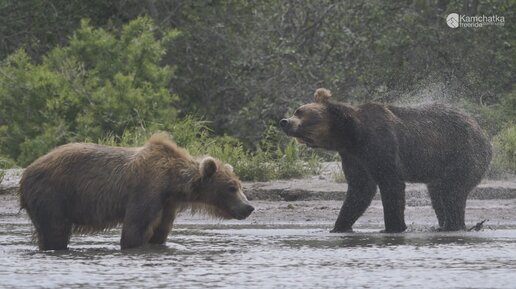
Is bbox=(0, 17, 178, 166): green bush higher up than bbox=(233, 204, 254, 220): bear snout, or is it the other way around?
bbox=(0, 17, 178, 166): green bush

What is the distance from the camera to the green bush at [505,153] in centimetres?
1497

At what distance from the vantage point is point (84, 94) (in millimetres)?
17938

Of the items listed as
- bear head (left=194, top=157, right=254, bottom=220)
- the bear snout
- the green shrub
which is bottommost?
the bear snout

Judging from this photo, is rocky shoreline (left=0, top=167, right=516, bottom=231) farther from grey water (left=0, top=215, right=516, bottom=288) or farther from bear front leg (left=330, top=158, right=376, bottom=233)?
grey water (left=0, top=215, right=516, bottom=288)

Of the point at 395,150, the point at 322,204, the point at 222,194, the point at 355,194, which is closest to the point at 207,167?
the point at 222,194

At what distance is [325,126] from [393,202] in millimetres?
934

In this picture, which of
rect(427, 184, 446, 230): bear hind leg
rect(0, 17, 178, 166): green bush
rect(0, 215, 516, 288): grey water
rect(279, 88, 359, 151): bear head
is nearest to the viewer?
rect(0, 215, 516, 288): grey water

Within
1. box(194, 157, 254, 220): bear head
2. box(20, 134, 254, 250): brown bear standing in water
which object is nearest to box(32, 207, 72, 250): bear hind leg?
box(20, 134, 254, 250): brown bear standing in water

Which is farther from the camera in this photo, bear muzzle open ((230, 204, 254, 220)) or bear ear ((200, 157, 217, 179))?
bear muzzle open ((230, 204, 254, 220))

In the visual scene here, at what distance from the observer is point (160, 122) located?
57.8ft

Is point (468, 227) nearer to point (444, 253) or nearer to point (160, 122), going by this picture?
point (444, 253)

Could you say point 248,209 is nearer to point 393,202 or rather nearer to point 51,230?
point 51,230

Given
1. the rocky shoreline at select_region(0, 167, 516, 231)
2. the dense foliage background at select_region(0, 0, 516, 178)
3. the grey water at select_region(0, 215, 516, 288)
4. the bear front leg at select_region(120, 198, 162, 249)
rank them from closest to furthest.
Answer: the grey water at select_region(0, 215, 516, 288) → the bear front leg at select_region(120, 198, 162, 249) → the rocky shoreline at select_region(0, 167, 516, 231) → the dense foliage background at select_region(0, 0, 516, 178)

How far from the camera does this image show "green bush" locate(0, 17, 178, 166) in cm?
1736
